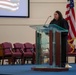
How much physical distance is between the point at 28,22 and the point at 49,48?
255 inches

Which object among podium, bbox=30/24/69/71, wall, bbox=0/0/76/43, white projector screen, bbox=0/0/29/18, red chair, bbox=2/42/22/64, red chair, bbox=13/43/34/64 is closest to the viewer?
podium, bbox=30/24/69/71

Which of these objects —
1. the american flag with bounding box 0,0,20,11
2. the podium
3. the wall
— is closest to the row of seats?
the wall

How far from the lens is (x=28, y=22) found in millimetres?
12703

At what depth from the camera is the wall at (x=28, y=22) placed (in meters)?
12.5

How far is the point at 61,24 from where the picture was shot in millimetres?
6711

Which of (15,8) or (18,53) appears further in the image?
(15,8)

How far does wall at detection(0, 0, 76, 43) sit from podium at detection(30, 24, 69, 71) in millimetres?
6074

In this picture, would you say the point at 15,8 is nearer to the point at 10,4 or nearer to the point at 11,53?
the point at 10,4

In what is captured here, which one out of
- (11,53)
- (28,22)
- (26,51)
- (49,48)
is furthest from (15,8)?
(49,48)

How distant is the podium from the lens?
6.15 metres

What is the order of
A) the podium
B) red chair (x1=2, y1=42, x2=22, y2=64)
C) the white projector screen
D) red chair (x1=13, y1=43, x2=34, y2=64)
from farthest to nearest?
the white projector screen < red chair (x1=13, y1=43, x2=34, y2=64) < red chair (x1=2, y1=42, x2=22, y2=64) < the podium

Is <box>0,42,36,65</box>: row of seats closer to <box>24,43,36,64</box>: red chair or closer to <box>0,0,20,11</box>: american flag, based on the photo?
<box>24,43,36,64</box>: red chair

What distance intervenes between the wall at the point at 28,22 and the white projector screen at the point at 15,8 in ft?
1.05

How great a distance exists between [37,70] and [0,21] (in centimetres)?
670
